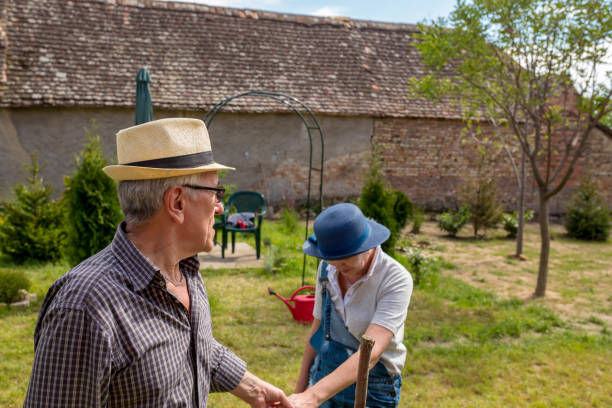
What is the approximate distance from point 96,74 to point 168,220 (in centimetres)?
1237

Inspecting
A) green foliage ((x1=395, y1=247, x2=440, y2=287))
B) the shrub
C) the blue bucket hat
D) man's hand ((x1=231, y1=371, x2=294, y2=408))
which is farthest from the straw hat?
the shrub

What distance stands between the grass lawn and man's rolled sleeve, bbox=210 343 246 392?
2248mm

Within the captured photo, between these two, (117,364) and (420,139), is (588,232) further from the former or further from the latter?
(117,364)

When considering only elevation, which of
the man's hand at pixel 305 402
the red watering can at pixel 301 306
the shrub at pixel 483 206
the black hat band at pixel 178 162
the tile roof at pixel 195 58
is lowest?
the red watering can at pixel 301 306

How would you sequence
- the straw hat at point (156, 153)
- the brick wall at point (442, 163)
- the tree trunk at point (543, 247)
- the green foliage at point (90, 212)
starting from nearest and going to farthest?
1. the straw hat at point (156, 153)
2. the green foliage at point (90, 212)
3. the tree trunk at point (543, 247)
4. the brick wall at point (442, 163)

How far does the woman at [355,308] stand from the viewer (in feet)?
7.75

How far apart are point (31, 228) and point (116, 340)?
25.3 feet

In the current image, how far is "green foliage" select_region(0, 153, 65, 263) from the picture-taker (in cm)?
807

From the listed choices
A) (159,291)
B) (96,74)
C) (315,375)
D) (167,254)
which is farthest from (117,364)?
(96,74)

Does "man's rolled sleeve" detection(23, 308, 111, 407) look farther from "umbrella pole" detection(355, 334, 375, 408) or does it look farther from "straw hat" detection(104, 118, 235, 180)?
"umbrella pole" detection(355, 334, 375, 408)

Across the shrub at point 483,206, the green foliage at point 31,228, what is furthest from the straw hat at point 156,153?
the shrub at point 483,206

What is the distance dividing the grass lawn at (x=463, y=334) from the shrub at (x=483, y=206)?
3.04m

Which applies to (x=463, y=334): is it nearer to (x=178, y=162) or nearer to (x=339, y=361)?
(x=339, y=361)

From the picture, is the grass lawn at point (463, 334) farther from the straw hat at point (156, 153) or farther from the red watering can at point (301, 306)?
the straw hat at point (156, 153)
